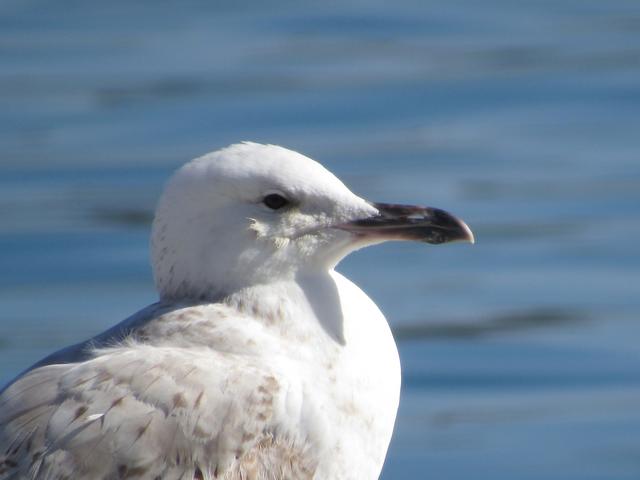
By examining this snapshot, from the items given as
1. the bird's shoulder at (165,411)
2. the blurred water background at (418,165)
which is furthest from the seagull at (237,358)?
the blurred water background at (418,165)

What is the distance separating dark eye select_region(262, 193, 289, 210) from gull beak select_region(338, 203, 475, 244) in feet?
0.91

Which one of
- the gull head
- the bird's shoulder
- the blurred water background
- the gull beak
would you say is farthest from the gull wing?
the blurred water background

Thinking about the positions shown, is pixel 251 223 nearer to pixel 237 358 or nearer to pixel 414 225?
pixel 237 358

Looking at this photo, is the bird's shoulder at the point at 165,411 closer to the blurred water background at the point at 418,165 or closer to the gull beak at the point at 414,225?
the gull beak at the point at 414,225

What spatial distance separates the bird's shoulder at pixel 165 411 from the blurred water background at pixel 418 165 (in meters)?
3.55

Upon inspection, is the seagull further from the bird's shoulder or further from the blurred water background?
the blurred water background

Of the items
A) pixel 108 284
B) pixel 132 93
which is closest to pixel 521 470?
pixel 108 284

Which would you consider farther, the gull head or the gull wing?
the gull head

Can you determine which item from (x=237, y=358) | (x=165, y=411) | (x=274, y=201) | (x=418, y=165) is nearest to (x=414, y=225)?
(x=274, y=201)

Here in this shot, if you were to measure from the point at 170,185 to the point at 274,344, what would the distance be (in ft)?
1.93

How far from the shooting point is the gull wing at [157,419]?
610 cm

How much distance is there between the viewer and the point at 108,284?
1175cm

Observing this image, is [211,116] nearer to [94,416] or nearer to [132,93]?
[132,93]

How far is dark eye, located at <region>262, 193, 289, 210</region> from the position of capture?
20.9ft
